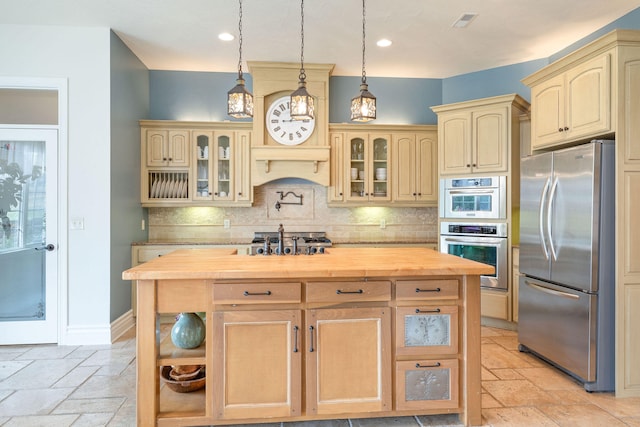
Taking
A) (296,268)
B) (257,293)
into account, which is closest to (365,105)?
(296,268)

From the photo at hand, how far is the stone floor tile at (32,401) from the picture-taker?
2463mm

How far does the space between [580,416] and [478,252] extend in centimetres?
→ 202

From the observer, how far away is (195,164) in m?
4.69

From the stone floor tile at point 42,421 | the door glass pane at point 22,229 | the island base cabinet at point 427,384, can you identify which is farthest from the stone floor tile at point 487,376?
the door glass pane at point 22,229

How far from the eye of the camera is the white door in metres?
3.69

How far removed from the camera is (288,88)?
183 inches

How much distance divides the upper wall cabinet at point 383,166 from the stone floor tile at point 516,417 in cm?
280

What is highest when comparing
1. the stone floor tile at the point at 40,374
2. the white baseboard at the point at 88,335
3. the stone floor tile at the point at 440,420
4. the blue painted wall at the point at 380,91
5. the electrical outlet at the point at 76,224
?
the blue painted wall at the point at 380,91

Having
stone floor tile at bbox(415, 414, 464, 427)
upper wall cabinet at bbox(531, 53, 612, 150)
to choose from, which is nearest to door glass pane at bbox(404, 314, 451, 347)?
stone floor tile at bbox(415, 414, 464, 427)

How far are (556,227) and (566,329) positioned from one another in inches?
29.9

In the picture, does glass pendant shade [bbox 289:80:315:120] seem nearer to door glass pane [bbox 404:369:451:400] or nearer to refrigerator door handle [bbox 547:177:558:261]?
door glass pane [bbox 404:369:451:400]

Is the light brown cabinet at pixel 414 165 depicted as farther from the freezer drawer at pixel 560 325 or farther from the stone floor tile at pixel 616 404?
the stone floor tile at pixel 616 404

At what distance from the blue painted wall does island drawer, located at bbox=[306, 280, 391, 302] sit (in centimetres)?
332

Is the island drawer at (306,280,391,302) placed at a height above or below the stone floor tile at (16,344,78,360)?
above
